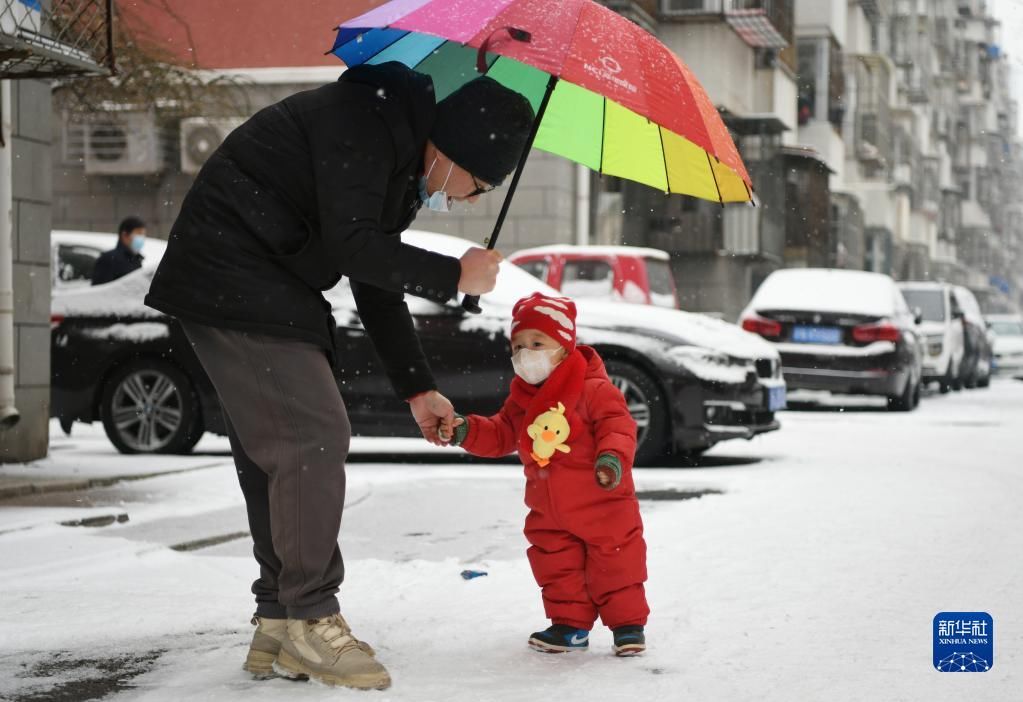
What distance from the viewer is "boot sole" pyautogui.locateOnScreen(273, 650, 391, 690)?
4035 mm

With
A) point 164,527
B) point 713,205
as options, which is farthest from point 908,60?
point 164,527

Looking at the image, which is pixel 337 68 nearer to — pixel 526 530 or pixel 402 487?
pixel 402 487

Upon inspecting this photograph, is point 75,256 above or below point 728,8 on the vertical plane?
below

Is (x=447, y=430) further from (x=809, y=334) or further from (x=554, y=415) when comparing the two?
(x=809, y=334)

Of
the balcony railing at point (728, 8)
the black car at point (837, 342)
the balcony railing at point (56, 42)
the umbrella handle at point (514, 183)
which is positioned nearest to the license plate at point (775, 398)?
the balcony railing at point (56, 42)

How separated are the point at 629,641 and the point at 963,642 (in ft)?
3.28

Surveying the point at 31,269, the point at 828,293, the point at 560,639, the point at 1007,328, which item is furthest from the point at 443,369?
the point at 1007,328

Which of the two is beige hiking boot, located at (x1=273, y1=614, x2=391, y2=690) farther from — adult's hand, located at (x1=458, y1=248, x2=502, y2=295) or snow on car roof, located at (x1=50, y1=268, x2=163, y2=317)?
snow on car roof, located at (x1=50, y1=268, x2=163, y2=317)

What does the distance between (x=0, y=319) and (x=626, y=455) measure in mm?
6311

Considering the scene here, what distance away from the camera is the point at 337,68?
22734 mm

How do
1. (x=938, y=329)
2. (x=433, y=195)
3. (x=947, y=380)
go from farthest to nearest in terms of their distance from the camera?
(x=947, y=380), (x=938, y=329), (x=433, y=195)

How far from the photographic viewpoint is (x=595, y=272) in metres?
14.3

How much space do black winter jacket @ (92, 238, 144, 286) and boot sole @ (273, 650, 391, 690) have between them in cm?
840

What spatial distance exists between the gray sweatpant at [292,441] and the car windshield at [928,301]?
20.6 metres
